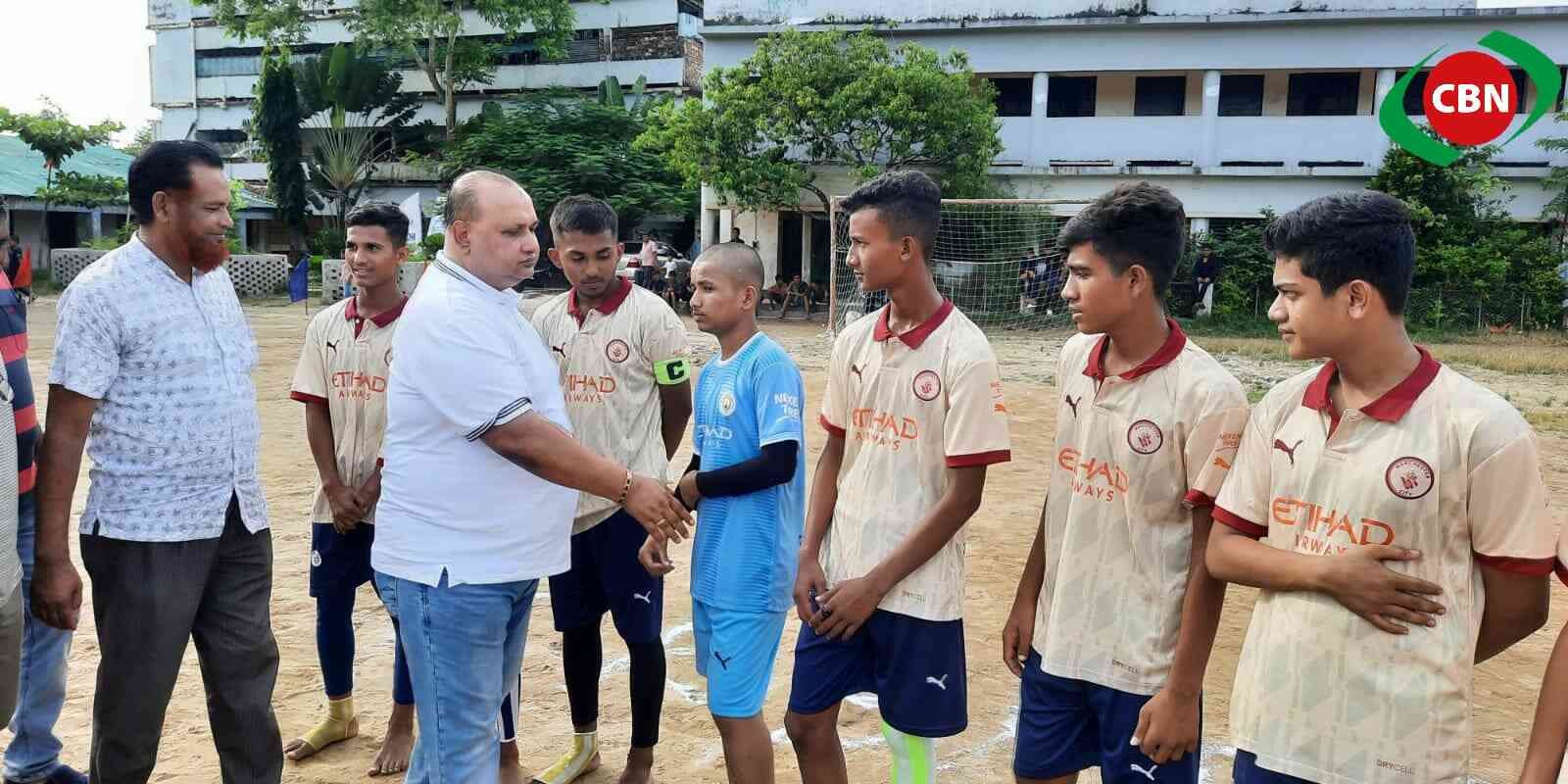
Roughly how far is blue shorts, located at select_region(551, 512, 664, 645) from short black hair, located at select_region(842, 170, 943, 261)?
1420 mm

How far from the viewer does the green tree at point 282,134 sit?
33.6 metres

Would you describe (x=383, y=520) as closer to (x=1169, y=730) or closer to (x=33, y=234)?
(x=1169, y=730)

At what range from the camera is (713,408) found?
3.18 meters

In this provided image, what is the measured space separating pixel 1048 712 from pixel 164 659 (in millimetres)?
2413

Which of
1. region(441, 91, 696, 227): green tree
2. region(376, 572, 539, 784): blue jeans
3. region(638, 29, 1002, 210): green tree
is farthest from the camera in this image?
region(441, 91, 696, 227): green tree

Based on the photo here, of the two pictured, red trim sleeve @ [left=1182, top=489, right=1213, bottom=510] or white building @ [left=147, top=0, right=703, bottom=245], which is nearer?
red trim sleeve @ [left=1182, top=489, right=1213, bottom=510]

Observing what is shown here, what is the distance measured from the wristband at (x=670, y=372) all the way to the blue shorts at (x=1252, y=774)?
226cm

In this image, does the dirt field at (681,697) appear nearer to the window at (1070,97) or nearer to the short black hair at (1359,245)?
the short black hair at (1359,245)

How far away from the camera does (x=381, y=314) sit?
3.95 m

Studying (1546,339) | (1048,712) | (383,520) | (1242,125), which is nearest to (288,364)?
(383,520)

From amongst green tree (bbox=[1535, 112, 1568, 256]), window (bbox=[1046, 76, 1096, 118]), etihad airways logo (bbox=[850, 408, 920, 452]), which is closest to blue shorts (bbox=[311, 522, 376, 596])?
etihad airways logo (bbox=[850, 408, 920, 452])

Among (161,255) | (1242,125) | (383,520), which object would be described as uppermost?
(1242,125)

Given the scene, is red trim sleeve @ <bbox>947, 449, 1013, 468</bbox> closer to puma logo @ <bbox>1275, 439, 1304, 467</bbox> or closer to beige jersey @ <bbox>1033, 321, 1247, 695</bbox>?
beige jersey @ <bbox>1033, 321, 1247, 695</bbox>

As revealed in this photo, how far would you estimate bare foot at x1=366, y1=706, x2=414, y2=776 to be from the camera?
12.3ft
